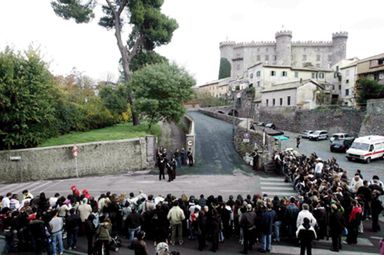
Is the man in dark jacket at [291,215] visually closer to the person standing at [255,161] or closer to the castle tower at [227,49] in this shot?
the person standing at [255,161]

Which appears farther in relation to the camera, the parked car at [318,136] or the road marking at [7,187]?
the parked car at [318,136]

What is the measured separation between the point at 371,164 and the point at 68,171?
79.2ft

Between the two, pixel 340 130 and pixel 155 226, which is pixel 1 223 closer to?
pixel 155 226

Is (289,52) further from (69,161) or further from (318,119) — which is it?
(69,161)

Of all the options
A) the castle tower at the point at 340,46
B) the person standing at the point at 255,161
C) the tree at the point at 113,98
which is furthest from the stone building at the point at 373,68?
the castle tower at the point at 340,46

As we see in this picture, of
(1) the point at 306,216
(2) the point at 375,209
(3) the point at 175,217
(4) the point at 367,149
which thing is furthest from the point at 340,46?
(3) the point at 175,217

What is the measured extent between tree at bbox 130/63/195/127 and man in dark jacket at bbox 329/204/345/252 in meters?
18.6

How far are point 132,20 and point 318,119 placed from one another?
28.6 metres

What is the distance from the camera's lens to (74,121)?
28.1 metres

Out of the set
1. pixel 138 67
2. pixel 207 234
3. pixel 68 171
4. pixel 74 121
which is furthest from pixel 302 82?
pixel 207 234

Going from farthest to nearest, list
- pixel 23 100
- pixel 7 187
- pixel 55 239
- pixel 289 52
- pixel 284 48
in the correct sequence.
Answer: pixel 289 52 < pixel 284 48 < pixel 23 100 < pixel 7 187 < pixel 55 239

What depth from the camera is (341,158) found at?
2864 cm

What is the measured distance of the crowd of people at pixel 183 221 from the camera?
30.8 feet

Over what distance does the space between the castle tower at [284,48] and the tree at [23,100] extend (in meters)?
78.4
